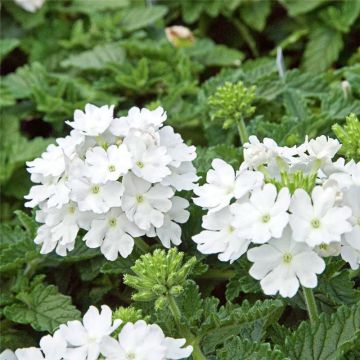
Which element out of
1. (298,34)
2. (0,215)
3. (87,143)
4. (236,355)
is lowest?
(0,215)

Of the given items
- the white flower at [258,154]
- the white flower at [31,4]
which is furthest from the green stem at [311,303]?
the white flower at [31,4]

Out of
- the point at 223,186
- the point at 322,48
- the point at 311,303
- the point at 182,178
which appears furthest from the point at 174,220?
the point at 322,48

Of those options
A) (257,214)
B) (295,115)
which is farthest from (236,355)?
(295,115)

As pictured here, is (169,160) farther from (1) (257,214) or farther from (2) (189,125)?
(2) (189,125)

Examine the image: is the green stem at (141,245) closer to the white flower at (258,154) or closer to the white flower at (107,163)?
the white flower at (107,163)

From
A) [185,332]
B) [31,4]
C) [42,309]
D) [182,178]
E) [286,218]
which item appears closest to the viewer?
[286,218]

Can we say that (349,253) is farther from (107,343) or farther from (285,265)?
(107,343)
